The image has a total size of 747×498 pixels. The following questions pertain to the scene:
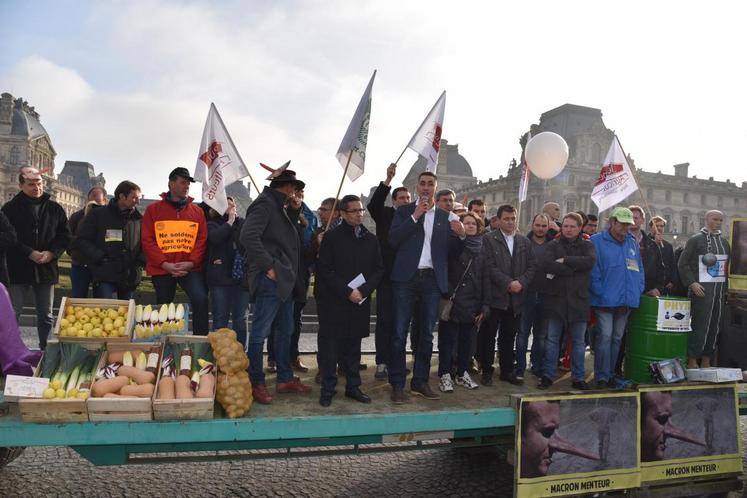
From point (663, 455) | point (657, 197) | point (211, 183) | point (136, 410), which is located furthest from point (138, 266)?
point (657, 197)

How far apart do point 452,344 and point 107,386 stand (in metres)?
3.17

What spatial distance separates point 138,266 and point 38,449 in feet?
6.88

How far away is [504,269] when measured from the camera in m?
5.71

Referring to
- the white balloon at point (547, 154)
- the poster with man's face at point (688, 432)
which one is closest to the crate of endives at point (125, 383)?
the poster with man's face at point (688, 432)

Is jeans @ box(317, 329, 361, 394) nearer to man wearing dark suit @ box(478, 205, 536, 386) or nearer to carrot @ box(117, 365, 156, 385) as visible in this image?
carrot @ box(117, 365, 156, 385)

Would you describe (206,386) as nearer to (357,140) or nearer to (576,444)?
(576,444)

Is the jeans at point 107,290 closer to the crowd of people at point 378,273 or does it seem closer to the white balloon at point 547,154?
the crowd of people at point 378,273

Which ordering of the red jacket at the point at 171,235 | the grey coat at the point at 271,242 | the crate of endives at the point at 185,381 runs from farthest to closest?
1. the red jacket at the point at 171,235
2. the grey coat at the point at 271,242
3. the crate of endives at the point at 185,381

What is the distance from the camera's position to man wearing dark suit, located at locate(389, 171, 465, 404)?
4.87 m

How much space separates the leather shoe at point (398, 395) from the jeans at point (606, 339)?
7.98 feet

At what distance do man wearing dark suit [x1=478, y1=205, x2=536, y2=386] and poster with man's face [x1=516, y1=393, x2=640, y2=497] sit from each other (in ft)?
4.77

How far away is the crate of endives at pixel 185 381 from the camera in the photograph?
3.42m

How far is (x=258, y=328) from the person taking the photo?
459cm

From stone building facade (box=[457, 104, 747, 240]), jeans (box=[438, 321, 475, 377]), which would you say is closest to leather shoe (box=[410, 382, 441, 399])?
jeans (box=[438, 321, 475, 377])
